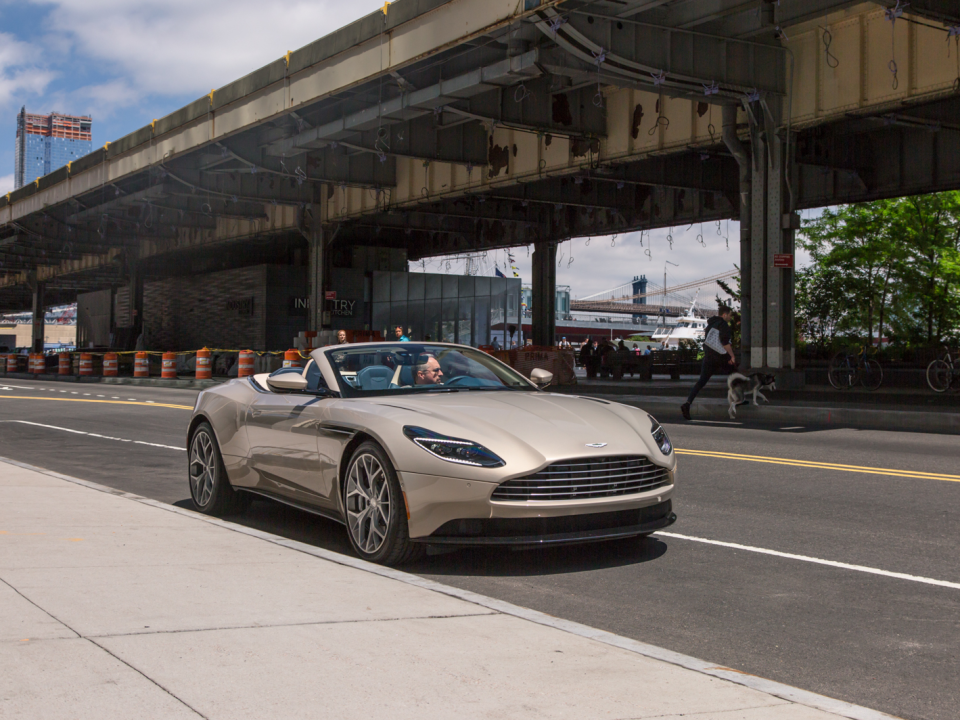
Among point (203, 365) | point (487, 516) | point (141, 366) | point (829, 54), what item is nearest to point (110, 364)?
point (141, 366)

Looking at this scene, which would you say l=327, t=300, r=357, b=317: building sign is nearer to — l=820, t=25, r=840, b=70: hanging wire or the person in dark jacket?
l=820, t=25, r=840, b=70: hanging wire

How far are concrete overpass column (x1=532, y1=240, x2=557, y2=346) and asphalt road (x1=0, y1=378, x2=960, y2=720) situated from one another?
34468mm

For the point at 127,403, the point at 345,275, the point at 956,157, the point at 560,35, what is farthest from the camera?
the point at 345,275

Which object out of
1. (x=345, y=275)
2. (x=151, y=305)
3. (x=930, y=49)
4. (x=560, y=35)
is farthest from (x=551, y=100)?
(x=151, y=305)

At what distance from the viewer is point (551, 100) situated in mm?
26562

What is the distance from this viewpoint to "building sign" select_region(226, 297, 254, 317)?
52628mm

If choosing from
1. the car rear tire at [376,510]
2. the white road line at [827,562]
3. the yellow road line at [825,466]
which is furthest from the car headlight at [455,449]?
the yellow road line at [825,466]

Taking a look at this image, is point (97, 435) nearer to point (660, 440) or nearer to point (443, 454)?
point (443, 454)

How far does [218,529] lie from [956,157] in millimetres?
25119

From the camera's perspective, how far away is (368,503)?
6109 mm

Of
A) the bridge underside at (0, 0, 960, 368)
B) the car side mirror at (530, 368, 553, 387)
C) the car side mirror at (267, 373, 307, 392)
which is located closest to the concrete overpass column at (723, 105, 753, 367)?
the bridge underside at (0, 0, 960, 368)

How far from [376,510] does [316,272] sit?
34605mm

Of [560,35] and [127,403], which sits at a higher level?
[560,35]

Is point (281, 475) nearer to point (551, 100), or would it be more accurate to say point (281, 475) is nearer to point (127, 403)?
point (127, 403)
